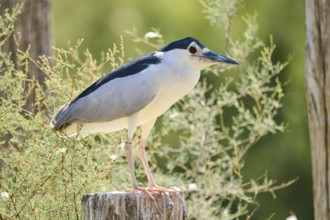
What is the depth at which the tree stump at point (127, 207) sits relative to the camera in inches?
213

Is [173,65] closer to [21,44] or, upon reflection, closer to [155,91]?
[155,91]

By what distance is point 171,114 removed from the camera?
8.41 meters

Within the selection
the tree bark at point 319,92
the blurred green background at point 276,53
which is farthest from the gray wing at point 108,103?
the blurred green background at point 276,53

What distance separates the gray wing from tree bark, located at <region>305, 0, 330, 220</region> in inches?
55.0

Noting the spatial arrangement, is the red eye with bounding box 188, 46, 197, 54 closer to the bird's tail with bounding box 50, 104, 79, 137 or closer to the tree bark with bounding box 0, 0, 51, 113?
the bird's tail with bounding box 50, 104, 79, 137

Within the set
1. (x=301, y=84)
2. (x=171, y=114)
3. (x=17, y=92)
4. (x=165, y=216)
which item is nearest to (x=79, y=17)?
(x=301, y=84)

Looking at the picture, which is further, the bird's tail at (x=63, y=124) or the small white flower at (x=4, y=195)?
the small white flower at (x=4, y=195)

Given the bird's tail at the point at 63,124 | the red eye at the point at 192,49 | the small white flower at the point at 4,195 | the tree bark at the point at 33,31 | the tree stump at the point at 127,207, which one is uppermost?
the tree bark at the point at 33,31

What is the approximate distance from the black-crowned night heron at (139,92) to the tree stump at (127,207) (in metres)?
0.50

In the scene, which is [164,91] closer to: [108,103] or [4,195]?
[108,103]

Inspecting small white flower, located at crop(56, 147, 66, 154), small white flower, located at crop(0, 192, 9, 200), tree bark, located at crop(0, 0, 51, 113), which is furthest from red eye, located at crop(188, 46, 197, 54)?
tree bark, located at crop(0, 0, 51, 113)

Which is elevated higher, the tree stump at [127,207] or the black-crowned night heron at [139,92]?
the black-crowned night heron at [139,92]

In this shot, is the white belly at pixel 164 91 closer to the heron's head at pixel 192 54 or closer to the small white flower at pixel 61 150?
the heron's head at pixel 192 54

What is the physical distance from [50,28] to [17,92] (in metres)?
1.64
